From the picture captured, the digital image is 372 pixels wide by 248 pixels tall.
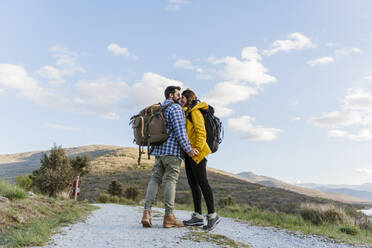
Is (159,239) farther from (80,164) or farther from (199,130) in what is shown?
(80,164)

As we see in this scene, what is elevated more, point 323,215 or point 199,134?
point 199,134

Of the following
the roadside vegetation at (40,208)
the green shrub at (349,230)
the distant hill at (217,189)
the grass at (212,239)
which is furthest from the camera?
the distant hill at (217,189)

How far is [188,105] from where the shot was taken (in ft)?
15.3

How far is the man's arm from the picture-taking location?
4211 mm

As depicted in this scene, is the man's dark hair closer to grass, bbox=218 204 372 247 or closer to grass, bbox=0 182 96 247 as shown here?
grass, bbox=0 182 96 247

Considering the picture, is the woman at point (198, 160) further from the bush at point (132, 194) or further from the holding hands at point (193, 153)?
the bush at point (132, 194)

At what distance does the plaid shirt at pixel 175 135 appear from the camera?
4238 mm

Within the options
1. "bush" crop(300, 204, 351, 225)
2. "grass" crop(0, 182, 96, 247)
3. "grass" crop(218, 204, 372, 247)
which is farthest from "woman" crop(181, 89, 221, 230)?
"bush" crop(300, 204, 351, 225)

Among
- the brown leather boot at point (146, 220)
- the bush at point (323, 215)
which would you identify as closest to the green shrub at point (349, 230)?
the bush at point (323, 215)

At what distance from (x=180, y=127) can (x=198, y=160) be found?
0.59 m

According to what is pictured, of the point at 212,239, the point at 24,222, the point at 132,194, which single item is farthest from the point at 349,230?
the point at 132,194

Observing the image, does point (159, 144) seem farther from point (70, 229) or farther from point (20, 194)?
point (20, 194)

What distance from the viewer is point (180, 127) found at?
14.0ft

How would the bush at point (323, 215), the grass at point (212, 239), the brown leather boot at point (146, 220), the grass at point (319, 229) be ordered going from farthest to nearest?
the bush at point (323, 215), the grass at point (319, 229), the brown leather boot at point (146, 220), the grass at point (212, 239)
